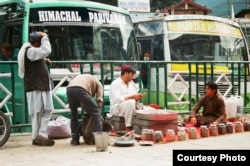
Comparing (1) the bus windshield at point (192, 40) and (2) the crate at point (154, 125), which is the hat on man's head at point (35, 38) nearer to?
(2) the crate at point (154, 125)

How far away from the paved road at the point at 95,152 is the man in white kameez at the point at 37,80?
295 millimetres

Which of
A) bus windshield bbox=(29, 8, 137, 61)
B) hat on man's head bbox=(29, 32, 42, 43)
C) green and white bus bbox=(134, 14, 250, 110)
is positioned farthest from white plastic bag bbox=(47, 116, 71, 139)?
green and white bus bbox=(134, 14, 250, 110)

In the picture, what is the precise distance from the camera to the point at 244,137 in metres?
7.53

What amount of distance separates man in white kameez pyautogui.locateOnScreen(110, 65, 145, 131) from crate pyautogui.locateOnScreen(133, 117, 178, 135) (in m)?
0.16

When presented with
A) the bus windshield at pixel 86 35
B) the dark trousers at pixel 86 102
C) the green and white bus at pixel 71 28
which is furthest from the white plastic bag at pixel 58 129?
the bus windshield at pixel 86 35

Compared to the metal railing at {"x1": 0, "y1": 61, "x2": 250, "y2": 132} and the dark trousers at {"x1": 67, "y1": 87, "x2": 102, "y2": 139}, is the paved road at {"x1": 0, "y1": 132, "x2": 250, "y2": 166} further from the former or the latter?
the metal railing at {"x1": 0, "y1": 61, "x2": 250, "y2": 132}

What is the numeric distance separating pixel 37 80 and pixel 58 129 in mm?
1061

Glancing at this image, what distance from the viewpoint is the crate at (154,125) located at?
7254 millimetres

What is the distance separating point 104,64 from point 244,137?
2.79 m

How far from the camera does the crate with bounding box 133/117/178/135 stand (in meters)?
7.25

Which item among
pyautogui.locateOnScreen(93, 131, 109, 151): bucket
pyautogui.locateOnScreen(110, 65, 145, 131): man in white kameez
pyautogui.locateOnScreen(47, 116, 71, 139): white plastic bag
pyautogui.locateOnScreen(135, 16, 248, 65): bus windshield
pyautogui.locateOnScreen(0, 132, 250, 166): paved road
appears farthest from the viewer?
pyautogui.locateOnScreen(135, 16, 248, 65): bus windshield

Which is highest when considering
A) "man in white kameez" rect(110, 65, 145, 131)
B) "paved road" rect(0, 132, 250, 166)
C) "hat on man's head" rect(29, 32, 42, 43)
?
"hat on man's head" rect(29, 32, 42, 43)

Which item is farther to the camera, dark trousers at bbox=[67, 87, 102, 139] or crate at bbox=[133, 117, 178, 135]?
crate at bbox=[133, 117, 178, 135]

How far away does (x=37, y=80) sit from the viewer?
6699 millimetres
